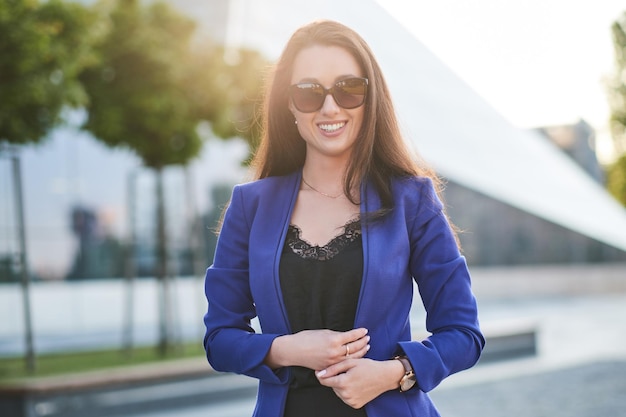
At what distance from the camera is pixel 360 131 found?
6.55ft

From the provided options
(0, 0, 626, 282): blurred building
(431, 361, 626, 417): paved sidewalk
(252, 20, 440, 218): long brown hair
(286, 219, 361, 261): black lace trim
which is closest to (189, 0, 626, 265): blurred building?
(0, 0, 626, 282): blurred building

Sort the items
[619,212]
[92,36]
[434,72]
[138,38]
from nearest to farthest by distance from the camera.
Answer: [92,36] → [138,38] → [434,72] → [619,212]

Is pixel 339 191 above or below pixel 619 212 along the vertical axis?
above

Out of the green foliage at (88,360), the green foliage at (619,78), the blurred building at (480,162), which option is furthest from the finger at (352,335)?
the green foliage at (619,78)

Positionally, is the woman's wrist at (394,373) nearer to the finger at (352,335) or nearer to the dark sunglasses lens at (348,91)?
the finger at (352,335)

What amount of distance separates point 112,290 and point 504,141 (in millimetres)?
9418

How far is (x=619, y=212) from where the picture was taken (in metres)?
21.7

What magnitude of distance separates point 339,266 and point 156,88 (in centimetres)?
795

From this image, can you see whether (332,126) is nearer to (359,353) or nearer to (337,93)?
(337,93)

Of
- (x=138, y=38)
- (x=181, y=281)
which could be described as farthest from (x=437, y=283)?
(x=181, y=281)

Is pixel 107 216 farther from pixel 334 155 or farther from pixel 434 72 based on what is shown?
pixel 334 155

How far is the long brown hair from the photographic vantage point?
195cm

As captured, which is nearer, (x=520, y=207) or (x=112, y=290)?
(x=112, y=290)

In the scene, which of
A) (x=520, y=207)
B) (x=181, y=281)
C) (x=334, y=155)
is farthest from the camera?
(x=520, y=207)
